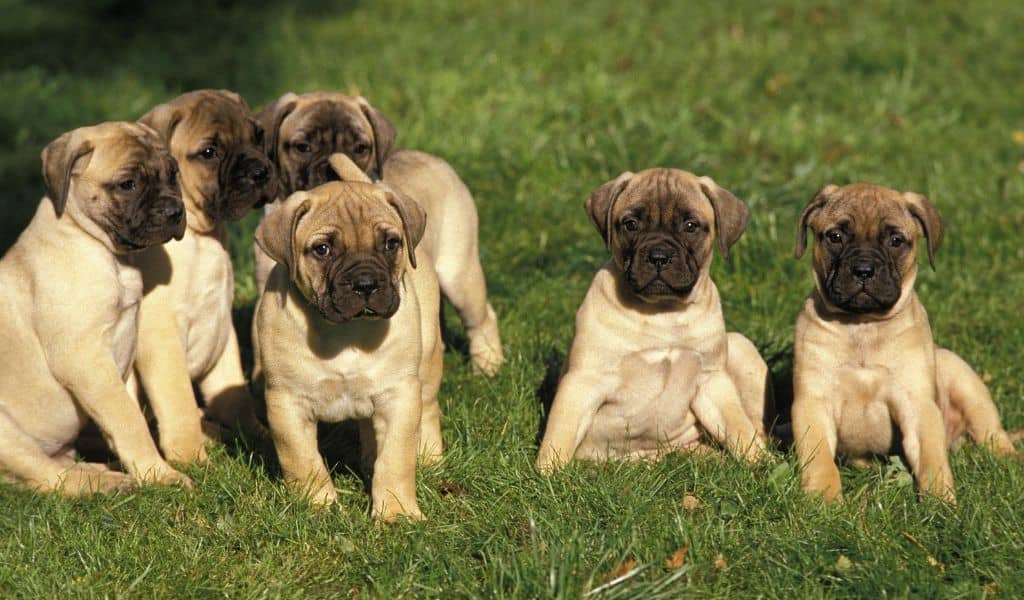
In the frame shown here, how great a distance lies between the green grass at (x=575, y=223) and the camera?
5.45m

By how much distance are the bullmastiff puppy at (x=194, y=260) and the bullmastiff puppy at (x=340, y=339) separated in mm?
1123

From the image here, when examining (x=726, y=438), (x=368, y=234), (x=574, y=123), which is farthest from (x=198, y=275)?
(x=574, y=123)

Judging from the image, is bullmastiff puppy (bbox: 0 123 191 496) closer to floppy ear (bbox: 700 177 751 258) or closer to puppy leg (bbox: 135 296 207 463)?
puppy leg (bbox: 135 296 207 463)

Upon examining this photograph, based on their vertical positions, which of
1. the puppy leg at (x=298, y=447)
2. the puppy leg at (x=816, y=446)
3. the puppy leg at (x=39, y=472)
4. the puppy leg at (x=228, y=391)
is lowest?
the puppy leg at (x=228, y=391)

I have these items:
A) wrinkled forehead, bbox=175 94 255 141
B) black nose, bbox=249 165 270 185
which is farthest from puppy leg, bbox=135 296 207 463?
wrinkled forehead, bbox=175 94 255 141

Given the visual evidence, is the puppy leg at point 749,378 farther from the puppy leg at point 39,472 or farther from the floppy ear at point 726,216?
the puppy leg at point 39,472

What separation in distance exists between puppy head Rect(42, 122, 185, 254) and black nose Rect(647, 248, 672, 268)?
2436 mm

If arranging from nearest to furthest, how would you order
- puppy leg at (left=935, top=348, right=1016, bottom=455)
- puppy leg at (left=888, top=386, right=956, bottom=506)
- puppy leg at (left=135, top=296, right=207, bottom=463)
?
puppy leg at (left=888, top=386, right=956, bottom=506), puppy leg at (left=935, top=348, right=1016, bottom=455), puppy leg at (left=135, top=296, right=207, bottom=463)

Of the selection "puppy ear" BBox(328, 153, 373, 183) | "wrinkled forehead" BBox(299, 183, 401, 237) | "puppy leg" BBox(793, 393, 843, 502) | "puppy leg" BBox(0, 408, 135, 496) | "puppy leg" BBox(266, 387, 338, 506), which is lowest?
"puppy leg" BBox(0, 408, 135, 496)

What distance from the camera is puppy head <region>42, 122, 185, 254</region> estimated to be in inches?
257

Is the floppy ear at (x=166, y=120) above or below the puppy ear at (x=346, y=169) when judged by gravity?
above

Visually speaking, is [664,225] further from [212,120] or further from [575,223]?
[575,223]

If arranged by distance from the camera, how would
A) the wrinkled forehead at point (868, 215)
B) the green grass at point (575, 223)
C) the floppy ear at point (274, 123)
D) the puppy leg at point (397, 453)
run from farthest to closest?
the floppy ear at point (274, 123)
the wrinkled forehead at point (868, 215)
the puppy leg at point (397, 453)
the green grass at point (575, 223)

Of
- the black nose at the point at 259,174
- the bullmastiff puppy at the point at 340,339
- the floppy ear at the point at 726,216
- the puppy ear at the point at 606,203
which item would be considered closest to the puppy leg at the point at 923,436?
the floppy ear at the point at 726,216
